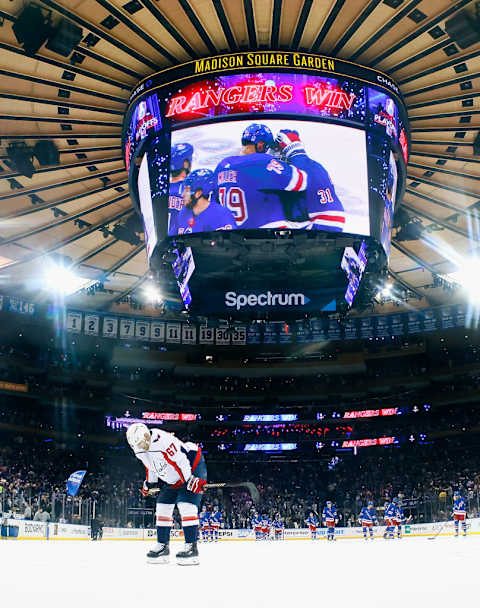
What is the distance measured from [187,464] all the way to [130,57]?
30.3 feet

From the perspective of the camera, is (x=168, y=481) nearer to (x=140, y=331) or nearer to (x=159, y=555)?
(x=159, y=555)

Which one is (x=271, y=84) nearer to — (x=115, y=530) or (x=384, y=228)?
(x=384, y=228)

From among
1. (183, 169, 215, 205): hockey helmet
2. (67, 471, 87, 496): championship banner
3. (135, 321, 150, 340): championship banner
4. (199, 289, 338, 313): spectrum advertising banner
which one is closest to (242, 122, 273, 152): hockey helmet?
(183, 169, 215, 205): hockey helmet

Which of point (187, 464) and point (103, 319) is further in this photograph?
point (103, 319)

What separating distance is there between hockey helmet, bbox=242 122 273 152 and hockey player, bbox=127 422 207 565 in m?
7.00

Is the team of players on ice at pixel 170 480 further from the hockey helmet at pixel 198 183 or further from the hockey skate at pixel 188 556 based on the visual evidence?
the hockey helmet at pixel 198 183

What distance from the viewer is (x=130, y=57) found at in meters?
14.8

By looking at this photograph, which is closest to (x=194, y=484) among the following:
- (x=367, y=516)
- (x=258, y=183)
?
(x=258, y=183)

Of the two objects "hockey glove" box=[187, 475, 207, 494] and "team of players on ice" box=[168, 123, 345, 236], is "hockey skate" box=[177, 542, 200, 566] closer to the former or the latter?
"hockey glove" box=[187, 475, 207, 494]

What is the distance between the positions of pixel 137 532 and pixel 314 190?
22.3m

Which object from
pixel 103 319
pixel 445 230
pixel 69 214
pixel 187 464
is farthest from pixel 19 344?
pixel 187 464

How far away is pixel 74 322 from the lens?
47.3 meters

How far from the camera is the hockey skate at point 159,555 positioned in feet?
31.7

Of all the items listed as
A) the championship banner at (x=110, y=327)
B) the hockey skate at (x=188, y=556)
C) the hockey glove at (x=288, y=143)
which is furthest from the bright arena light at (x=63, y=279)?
the hockey skate at (x=188, y=556)
